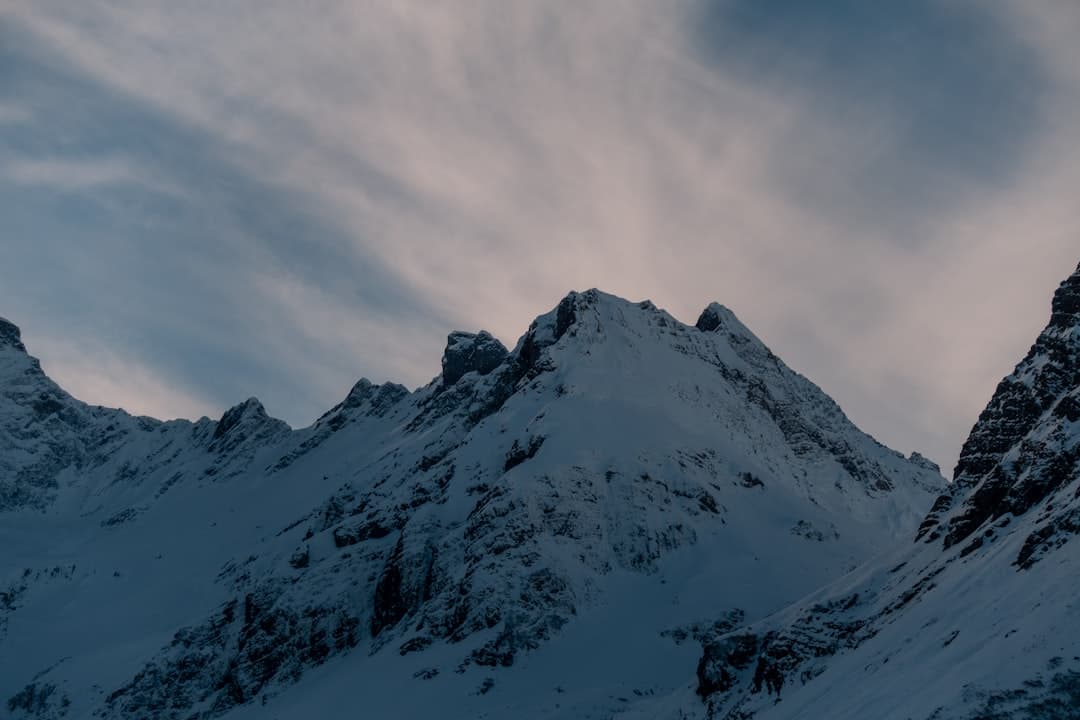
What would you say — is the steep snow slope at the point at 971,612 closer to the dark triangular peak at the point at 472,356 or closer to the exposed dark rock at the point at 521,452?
the exposed dark rock at the point at 521,452

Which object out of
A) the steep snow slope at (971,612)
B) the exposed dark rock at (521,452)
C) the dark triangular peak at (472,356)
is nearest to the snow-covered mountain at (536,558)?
the exposed dark rock at (521,452)

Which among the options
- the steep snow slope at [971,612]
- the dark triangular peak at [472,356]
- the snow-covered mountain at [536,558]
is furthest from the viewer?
the dark triangular peak at [472,356]

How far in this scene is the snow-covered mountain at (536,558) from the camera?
76.4 m

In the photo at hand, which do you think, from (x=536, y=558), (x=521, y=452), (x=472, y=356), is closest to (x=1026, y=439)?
(x=536, y=558)

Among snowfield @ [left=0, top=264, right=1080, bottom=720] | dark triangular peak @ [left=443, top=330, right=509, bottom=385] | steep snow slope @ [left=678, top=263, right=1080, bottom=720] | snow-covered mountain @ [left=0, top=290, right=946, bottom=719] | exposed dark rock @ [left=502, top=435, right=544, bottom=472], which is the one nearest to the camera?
steep snow slope @ [left=678, top=263, right=1080, bottom=720]

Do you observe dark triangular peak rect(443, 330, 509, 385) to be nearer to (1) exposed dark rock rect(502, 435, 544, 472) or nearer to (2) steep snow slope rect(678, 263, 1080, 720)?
(1) exposed dark rock rect(502, 435, 544, 472)

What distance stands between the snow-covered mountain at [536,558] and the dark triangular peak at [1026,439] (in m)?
4.57

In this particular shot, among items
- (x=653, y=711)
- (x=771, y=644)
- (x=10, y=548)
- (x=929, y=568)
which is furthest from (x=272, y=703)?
(x=10, y=548)

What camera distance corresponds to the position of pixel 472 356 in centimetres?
17800

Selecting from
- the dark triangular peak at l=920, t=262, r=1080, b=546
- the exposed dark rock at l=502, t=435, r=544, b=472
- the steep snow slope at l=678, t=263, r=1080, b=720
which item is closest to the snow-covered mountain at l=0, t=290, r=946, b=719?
the exposed dark rock at l=502, t=435, r=544, b=472

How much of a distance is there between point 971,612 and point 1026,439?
18499 mm

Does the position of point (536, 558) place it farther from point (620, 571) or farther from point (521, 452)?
point (521, 452)

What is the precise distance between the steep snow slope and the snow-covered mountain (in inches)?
80.9

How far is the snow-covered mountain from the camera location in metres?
76.4
